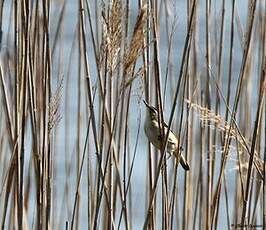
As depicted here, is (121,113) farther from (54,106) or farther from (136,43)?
(136,43)

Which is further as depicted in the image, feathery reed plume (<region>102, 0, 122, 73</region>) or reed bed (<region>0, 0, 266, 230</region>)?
reed bed (<region>0, 0, 266, 230</region>)

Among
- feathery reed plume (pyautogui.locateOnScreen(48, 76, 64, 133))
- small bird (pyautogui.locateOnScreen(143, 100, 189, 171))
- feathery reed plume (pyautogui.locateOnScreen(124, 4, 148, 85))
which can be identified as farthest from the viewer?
small bird (pyautogui.locateOnScreen(143, 100, 189, 171))

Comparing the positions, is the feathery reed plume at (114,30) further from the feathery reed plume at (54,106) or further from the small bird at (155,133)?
the small bird at (155,133)

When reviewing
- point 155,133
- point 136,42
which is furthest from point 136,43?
point 155,133

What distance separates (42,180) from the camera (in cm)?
239

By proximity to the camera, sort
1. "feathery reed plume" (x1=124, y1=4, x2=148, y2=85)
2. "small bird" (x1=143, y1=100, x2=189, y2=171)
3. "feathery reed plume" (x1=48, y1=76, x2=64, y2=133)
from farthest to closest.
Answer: "small bird" (x1=143, y1=100, x2=189, y2=171)
"feathery reed plume" (x1=48, y1=76, x2=64, y2=133)
"feathery reed plume" (x1=124, y1=4, x2=148, y2=85)

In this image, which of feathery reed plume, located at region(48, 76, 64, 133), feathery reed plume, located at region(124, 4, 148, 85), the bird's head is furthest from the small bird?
feathery reed plume, located at region(124, 4, 148, 85)

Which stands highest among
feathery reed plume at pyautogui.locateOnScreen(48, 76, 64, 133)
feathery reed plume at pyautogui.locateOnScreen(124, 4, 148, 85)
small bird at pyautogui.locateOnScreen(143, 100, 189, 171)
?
feathery reed plume at pyautogui.locateOnScreen(124, 4, 148, 85)

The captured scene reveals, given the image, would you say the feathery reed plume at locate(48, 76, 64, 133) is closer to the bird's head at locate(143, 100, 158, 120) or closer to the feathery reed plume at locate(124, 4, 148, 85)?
the feathery reed plume at locate(124, 4, 148, 85)

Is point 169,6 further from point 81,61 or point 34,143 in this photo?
point 34,143

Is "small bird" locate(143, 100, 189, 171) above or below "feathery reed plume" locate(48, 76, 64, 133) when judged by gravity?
below

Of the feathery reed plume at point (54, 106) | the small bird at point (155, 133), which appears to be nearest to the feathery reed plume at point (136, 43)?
the feathery reed plume at point (54, 106)

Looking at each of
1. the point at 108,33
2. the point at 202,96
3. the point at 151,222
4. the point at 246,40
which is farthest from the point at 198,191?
the point at 108,33

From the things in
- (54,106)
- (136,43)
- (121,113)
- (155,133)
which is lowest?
(155,133)
